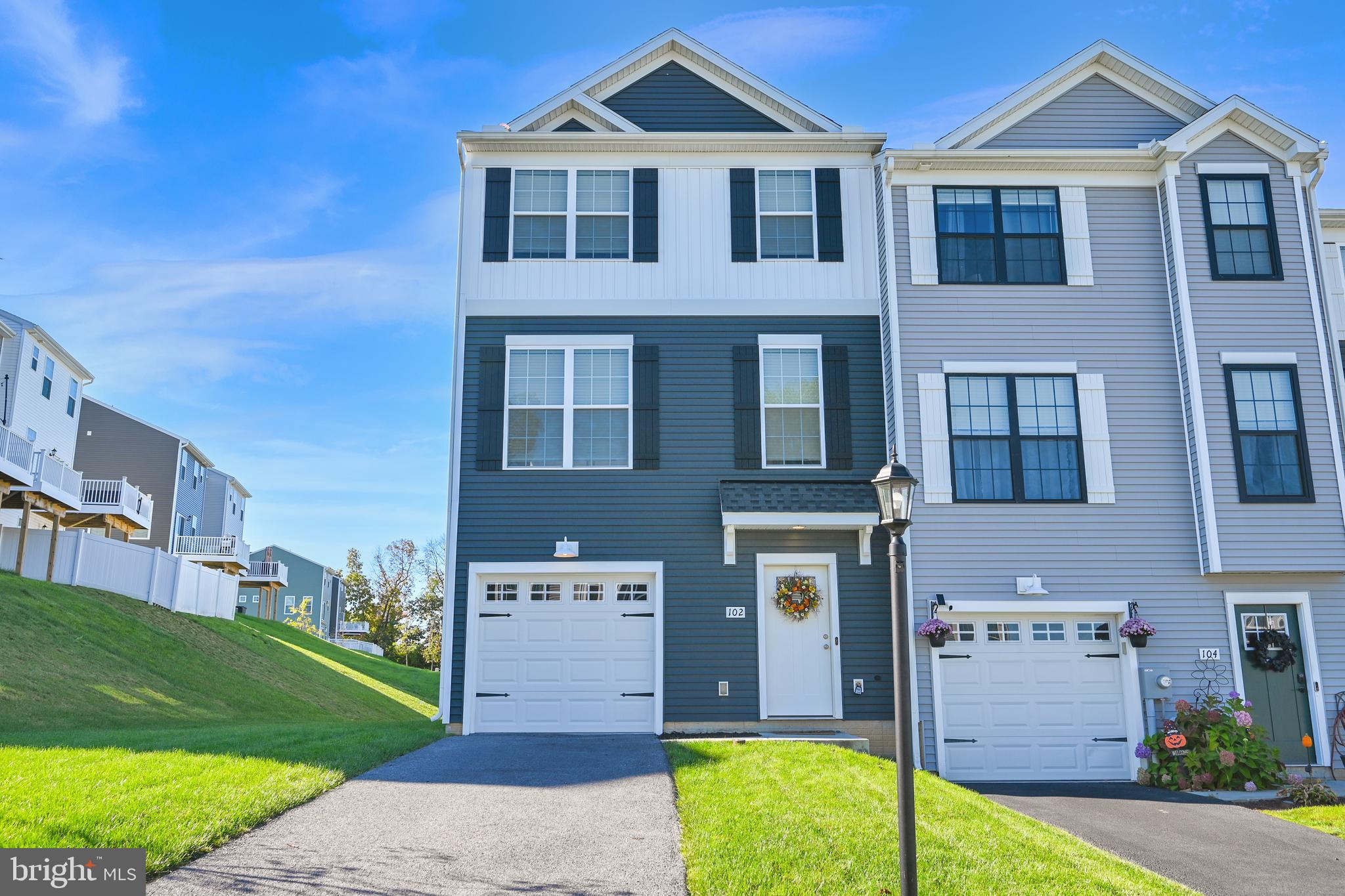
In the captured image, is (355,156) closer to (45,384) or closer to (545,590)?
(545,590)

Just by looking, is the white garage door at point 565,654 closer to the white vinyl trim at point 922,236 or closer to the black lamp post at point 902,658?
the white vinyl trim at point 922,236

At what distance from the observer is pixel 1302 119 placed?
1361cm

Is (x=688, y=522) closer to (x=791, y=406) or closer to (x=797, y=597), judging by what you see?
(x=797, y=597)

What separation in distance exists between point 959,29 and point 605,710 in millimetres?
10569

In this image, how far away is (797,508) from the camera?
12.5 metres

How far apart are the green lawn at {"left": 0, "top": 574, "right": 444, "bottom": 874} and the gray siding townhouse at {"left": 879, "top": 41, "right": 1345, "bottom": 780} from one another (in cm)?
724

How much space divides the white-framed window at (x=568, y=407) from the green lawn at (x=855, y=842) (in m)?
5.08

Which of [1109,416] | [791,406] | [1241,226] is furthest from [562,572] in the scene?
[1241,226]

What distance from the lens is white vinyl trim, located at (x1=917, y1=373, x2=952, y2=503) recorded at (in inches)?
500

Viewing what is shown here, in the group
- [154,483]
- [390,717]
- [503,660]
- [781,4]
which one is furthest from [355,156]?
[154,483]

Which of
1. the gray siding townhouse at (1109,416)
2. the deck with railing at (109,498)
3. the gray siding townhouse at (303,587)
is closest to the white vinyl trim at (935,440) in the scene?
the gray siding townhouse at (1109,416)

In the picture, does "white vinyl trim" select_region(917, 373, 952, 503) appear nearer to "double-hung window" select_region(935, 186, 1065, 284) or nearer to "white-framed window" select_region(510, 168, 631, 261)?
"double-hung window" select_region(935, 186, 1065, 284)

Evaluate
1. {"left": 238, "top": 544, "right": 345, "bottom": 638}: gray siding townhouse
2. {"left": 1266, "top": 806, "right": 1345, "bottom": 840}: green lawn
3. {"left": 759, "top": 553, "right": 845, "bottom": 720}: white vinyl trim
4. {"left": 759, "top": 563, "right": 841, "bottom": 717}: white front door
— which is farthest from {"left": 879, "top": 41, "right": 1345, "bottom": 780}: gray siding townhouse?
{"left": 238, "top": 544, "right": 345, "bottom": 638}: gray siding townhouse

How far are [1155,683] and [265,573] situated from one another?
3768 cm
